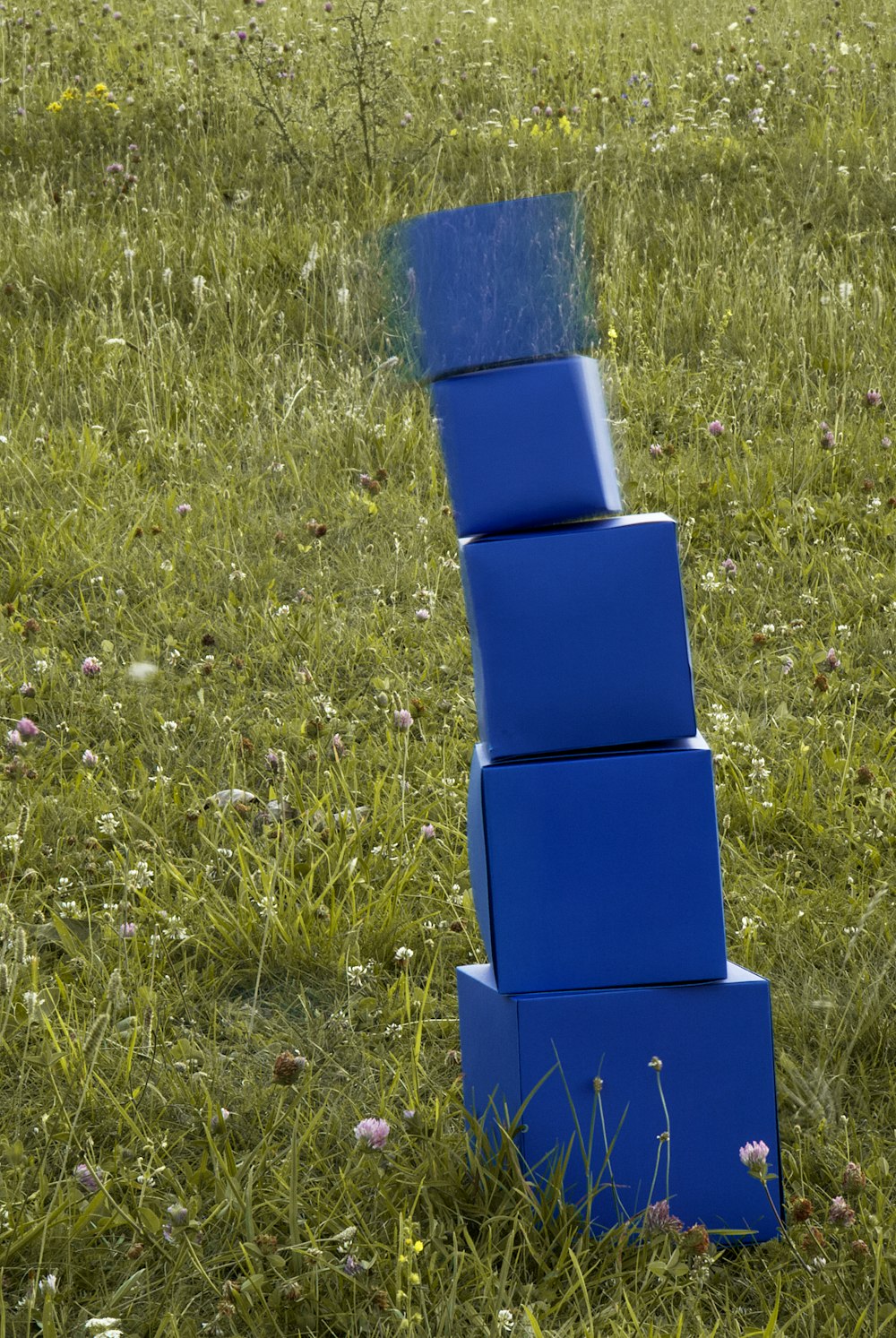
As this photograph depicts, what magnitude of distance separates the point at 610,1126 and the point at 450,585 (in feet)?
7.15

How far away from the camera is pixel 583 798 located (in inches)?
69.0

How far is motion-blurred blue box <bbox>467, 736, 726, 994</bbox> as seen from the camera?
1749 millimetres

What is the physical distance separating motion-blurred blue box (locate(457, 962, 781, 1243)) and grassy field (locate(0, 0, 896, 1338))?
57mm

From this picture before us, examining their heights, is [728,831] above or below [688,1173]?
above

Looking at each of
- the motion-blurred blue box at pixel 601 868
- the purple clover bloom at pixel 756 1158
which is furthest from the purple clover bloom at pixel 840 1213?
the motion-blurred blue box at pixel 601 868

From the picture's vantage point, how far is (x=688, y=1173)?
70.7 inches

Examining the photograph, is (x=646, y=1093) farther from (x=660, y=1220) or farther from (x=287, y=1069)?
(x=287, y=1069)

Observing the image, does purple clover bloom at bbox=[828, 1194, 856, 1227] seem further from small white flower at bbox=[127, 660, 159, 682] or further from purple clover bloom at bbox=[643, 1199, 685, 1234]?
small white flower at bbox=[127, 660, 159, 682]

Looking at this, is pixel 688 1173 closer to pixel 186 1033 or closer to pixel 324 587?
pixel 186 1033

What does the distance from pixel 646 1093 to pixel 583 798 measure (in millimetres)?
420

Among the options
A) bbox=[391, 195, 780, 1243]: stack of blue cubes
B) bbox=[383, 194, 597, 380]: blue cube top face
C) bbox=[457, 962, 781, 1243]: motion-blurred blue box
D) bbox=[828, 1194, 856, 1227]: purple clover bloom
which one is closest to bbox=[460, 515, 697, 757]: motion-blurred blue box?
bbox=[391, 195, 780, 1243]: stack of blue cubes

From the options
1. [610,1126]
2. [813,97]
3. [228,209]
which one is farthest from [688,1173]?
[813,97]

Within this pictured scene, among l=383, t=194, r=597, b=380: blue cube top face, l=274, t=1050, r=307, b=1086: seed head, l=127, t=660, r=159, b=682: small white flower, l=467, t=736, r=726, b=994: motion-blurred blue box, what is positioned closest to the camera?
l=383, t=194, r=597, b=380: blue cube top face

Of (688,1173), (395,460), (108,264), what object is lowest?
(688,1173)
